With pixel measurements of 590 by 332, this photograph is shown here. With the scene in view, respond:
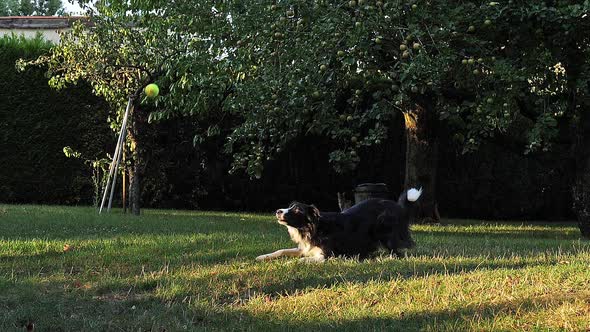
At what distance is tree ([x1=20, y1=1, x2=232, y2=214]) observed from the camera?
1047cm

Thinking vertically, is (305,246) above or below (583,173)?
below

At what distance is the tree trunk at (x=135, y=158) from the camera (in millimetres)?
12078

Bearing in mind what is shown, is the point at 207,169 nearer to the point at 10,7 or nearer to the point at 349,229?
the point at 349,229

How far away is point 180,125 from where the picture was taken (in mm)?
14344

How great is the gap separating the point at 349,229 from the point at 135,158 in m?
6.74

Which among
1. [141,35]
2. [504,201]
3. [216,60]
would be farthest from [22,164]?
[504,201]

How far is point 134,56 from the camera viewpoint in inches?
454

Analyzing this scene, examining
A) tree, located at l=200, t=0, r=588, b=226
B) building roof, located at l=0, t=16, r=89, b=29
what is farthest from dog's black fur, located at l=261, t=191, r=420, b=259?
building roof, located at l=0, t=16, r=89, b=29

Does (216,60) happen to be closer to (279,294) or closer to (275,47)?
(275,47)

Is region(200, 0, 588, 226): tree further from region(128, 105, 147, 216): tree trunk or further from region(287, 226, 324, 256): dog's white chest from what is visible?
region(128, 105, 147, 216): tree trunk

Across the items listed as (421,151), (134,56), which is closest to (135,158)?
(134,56)

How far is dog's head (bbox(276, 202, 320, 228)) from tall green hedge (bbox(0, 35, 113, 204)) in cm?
947

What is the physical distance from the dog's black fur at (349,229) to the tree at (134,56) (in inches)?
164

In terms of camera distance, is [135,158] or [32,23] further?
[32,23]
